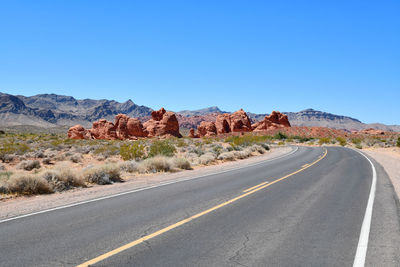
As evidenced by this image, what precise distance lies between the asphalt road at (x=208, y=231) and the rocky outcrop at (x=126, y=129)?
63981 mm

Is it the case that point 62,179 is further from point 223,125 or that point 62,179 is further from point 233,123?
point 233,123

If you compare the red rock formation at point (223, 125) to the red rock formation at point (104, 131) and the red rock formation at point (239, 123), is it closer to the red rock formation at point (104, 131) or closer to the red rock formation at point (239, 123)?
the red rock formation at point (239, 123)

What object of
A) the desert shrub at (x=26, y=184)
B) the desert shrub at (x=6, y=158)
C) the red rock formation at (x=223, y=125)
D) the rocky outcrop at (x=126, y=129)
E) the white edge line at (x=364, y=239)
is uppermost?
the red rock formation at (x=223, y=125)

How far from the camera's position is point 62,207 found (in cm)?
756

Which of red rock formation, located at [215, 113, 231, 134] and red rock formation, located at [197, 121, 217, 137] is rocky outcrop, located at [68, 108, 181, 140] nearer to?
red rock formation, located at [197, 121, 217, 137]

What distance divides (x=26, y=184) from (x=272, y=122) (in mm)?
89639

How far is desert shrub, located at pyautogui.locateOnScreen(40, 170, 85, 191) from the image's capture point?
1028cm

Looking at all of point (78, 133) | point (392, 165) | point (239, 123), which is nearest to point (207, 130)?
point (239, 123)

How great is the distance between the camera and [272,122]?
94.2 meters

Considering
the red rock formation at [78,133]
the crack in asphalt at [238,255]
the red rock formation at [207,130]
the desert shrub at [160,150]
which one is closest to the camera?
the crack in asphalt at [238,255]

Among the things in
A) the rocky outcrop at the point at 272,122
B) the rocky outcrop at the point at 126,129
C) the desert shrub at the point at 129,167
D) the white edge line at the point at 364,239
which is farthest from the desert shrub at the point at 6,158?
the rocky outcrop at the point at 272,122

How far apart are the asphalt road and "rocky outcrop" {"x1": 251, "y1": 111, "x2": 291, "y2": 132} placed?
8443 cm

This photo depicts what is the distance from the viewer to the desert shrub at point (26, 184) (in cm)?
941

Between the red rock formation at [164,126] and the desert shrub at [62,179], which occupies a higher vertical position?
the red rock formation at [164,126]
